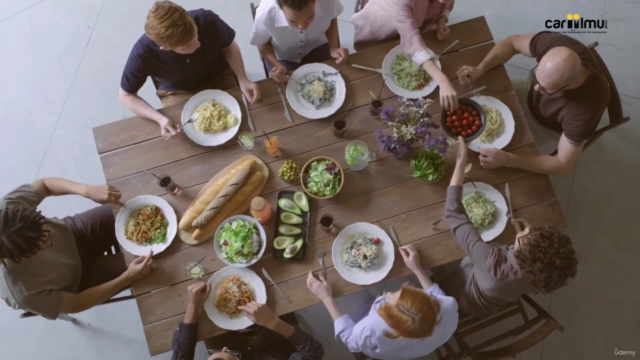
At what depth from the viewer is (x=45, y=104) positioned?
366 centimetres

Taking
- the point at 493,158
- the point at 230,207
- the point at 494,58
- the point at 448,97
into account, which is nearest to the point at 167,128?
the point at 230,207

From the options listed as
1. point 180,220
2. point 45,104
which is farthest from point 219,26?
point 45,104

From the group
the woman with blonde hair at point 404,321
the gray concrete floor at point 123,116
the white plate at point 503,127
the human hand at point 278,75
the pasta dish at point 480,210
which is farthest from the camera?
the gray concrete floor at point 123,116

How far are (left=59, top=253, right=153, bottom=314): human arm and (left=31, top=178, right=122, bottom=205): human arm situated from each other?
0.37 metres

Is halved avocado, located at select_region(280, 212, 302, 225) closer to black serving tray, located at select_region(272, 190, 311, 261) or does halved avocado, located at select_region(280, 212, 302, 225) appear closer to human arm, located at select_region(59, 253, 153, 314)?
black serving tray, located at select_region(272, 190, 311, 261)

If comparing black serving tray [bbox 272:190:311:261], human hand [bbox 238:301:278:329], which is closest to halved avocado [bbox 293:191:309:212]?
black serving tray [bbox 272:190:311:261]

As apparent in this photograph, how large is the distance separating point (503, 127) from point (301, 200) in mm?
1196

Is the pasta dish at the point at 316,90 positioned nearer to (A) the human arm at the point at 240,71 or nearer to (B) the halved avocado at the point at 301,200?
(A) the human arm at the point at 240,71

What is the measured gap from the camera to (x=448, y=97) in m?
2.34

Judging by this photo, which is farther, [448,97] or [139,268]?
[448,97]

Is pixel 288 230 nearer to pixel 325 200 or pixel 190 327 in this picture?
pixel 325 200

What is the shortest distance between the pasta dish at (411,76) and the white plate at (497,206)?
0.64 metres

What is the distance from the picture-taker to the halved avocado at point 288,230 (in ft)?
7.47

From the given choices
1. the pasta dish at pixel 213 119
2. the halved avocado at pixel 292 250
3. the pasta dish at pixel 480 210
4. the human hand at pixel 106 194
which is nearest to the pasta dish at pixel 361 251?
the halved avocado at pixel 292 250
